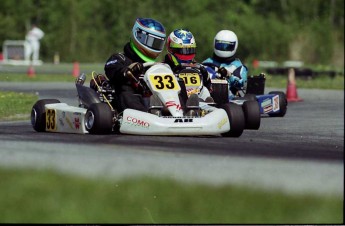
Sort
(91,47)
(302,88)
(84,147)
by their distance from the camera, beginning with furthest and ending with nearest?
(91,47), (302,88), (84,147)

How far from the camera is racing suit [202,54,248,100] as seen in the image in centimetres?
1345

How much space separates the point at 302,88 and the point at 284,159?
16218 mm

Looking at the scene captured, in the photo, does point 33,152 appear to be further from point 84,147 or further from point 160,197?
point 160,197

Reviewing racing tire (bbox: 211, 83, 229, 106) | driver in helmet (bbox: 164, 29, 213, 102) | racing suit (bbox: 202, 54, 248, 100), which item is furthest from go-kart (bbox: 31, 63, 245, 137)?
racing suit (bbox: 202, 54, 248, 100)

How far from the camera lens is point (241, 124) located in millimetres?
9555

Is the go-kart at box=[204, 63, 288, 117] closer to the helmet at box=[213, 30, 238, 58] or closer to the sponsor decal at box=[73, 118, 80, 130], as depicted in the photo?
the helmet at box=[213, 30, 238, 58]

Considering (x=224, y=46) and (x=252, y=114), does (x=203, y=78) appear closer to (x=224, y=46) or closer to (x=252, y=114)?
(x=252, y=114)

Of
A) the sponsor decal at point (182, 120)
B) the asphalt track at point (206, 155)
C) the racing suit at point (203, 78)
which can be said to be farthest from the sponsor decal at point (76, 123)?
the racing suit at point (203, 78)

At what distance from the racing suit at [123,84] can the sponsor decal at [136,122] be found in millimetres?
490

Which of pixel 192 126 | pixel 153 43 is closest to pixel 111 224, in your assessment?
pixel 192 126

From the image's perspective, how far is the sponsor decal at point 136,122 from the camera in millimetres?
9188

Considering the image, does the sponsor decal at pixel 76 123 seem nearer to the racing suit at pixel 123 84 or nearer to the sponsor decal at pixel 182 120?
the racing suit at pixel 123 84

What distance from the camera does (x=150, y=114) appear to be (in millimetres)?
9305

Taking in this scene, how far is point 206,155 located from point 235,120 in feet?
7.03
